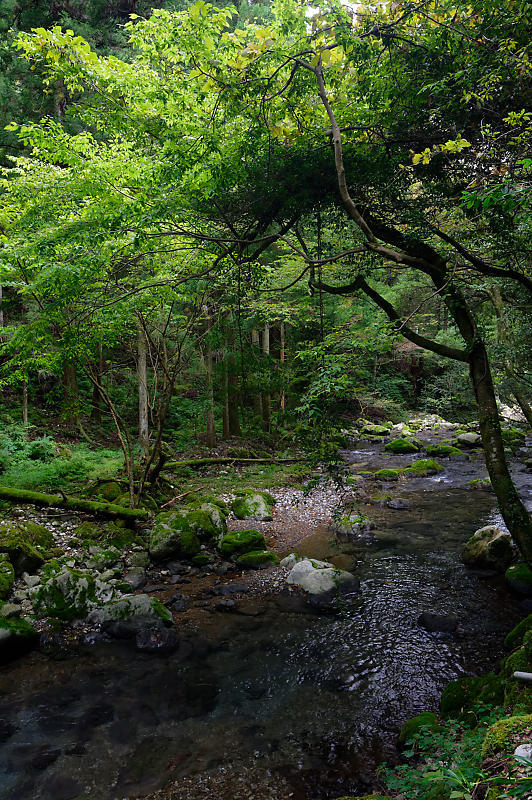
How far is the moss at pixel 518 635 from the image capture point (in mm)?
4982

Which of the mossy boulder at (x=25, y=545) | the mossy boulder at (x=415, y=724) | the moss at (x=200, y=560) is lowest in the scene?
the moss at (x=200, y=560)

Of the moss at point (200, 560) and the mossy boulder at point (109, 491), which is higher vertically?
the mossy boulder at point (109, 491)

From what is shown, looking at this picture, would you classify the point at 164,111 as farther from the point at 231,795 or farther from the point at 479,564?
the point at 479,564

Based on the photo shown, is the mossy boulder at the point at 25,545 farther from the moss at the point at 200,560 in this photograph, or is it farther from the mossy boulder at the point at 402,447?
the mossy boulder at the point at 402,447

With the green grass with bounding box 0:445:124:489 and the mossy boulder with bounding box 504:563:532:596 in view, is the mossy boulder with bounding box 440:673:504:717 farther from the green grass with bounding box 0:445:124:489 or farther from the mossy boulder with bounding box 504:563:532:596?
the green grass with bounding box 0:445:124:489

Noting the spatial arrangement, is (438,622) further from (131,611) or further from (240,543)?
(131,611)

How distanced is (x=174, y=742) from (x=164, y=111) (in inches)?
321

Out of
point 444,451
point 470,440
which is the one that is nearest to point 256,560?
point 444,451

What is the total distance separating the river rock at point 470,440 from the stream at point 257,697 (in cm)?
1387

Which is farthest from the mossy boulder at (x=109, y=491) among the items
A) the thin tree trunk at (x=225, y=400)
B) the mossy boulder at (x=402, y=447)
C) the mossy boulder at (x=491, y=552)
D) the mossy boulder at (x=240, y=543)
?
the mossy boulder at (x=402, y=447)

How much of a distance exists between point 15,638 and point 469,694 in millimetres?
5447

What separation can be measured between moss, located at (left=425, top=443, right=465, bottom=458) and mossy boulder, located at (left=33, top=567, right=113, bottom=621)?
16133mm

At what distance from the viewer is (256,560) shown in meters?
8.23

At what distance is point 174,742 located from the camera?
13.4 ft
